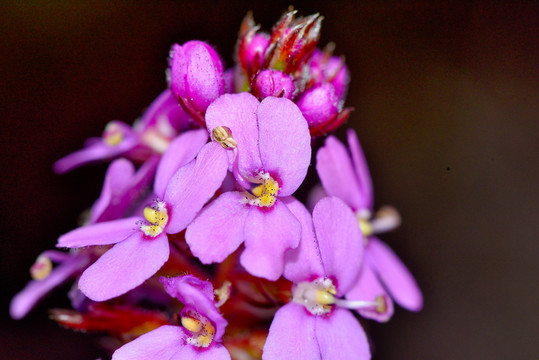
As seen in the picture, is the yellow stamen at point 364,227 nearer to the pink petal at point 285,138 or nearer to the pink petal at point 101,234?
the pink petal at point 285,138

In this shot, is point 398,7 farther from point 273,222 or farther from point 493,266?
point 273,222

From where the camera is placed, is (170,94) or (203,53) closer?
(203,53)

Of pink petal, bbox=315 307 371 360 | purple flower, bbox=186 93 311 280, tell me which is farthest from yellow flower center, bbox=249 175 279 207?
pink petal, bbox=315 307 371 360

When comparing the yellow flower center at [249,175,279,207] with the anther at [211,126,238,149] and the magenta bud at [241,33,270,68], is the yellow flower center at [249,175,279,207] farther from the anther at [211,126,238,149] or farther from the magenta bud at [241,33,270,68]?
the magenta bud at [241,33,270,68]

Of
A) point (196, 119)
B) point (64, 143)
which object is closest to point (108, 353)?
point (196, 119)

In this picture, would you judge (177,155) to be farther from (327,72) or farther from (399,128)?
(399,128)

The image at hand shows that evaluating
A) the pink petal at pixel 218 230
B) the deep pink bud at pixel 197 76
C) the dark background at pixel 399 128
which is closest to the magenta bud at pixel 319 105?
the deep pink bud at pixel 197 76

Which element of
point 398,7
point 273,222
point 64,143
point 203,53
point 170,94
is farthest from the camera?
point 398,7
